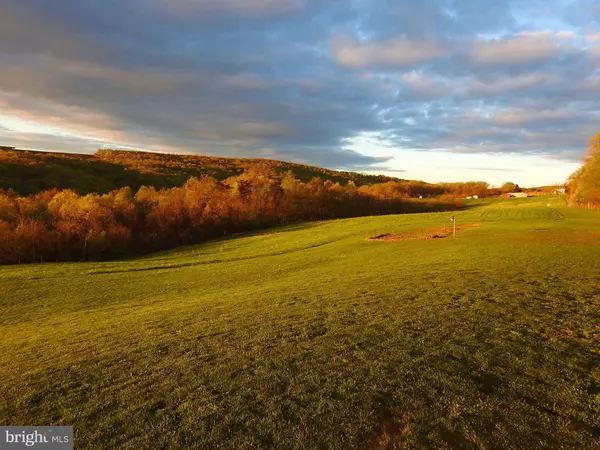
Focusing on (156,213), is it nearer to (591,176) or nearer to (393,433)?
(591,176)

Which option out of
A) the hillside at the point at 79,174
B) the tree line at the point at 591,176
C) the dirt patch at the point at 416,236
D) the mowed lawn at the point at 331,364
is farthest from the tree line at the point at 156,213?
the tree line at the point at 591,176

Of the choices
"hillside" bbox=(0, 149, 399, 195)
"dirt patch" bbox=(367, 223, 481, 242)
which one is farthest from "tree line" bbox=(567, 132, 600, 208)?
"hillside" bbox=(0, 149, 399, 195)

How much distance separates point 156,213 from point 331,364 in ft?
276

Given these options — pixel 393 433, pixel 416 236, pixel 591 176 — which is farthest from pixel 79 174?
pixel 393 433

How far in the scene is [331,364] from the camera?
1055cm

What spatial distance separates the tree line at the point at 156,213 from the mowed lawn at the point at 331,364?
151 feet

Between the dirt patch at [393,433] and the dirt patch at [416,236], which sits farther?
the dirt patch at [416,236]

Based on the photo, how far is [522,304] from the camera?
1633 cm

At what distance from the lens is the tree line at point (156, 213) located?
64.0m

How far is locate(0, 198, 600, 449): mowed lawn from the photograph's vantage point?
7.55m

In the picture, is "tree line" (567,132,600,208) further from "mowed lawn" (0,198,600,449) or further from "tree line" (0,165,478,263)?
"tree line" (0,165,478,263)

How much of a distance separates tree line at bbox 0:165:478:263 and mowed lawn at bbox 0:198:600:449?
46144mm

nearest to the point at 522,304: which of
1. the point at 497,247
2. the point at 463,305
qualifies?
the point at 463,305

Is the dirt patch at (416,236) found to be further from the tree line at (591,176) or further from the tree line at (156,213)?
the tree line at (156,213)
